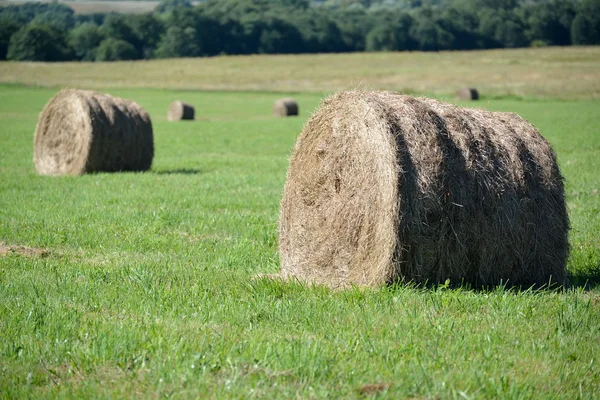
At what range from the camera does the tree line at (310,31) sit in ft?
362

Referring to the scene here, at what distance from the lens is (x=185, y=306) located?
754 centimetres

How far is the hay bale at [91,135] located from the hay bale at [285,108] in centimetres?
2520

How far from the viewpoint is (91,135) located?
19.4 metres

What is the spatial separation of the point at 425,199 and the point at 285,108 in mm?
37886

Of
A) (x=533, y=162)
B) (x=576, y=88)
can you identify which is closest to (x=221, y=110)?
(x=576, y=88)

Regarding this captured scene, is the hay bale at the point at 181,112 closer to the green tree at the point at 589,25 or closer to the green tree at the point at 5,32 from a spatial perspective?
the green tree at the point at 5,32

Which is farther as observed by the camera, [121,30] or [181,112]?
[121,30]

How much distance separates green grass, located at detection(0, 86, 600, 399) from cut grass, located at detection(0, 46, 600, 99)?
5092 centimetres

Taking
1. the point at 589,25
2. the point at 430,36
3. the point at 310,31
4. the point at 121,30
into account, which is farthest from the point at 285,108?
the point at 430,36

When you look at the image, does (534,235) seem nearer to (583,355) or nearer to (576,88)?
(583,355)

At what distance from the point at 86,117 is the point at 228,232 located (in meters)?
8.72

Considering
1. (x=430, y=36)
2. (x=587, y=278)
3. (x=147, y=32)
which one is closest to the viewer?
(x=587, y=278)

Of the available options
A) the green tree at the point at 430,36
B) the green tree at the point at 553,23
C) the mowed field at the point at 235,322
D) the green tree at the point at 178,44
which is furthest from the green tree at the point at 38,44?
the mowed field at the point at 235,322

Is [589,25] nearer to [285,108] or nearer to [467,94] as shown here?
[467,94]
